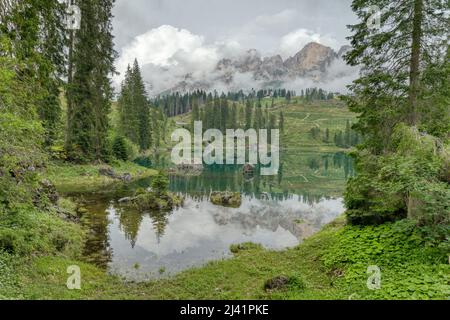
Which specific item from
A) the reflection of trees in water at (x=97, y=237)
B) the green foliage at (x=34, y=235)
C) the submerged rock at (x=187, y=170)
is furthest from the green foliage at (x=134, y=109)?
the green foliage at (x=34, y=235)

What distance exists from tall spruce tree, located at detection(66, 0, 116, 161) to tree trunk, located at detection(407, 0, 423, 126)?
30.0 meters

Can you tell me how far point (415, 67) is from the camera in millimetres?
12930

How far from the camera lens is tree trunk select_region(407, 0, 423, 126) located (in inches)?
502

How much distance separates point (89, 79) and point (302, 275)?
106 ft

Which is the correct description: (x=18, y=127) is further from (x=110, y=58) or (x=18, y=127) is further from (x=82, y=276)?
(x=110, y=58)

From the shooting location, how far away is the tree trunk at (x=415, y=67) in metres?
12.7

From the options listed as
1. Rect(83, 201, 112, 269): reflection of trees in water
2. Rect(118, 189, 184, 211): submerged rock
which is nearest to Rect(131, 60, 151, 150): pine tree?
Rect(118, 189, 184, 211): submerged rock

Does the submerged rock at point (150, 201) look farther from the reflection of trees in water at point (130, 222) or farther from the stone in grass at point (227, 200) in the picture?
the stone in grass at point (227, 200)

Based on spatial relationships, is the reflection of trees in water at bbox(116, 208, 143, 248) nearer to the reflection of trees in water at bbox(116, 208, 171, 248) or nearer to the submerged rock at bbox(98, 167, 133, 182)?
the reflection of trees in water at bbox(116, 208, 171, 248)

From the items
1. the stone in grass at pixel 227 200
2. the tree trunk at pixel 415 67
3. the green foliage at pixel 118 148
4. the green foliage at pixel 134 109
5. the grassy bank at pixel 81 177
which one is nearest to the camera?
the tree trunk at pixel 415 67

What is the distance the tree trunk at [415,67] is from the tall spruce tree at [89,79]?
→ 30.0 meters

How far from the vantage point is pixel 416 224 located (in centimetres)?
1012

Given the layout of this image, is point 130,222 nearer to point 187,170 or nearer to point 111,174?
point 111,174

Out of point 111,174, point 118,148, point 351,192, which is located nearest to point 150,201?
point 111,174
